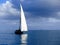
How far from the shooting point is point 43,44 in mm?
79312

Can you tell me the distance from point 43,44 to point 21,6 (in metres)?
43.3

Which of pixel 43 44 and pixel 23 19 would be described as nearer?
pixel 43 44

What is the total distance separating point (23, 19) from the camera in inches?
4695

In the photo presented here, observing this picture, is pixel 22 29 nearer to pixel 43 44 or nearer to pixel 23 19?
pixel 23 19

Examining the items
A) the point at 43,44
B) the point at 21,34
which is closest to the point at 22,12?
the point at 21,34

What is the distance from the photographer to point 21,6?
11881cm

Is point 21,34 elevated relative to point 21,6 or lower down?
lower down

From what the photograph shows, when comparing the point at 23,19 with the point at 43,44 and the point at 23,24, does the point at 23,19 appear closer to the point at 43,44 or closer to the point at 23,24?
the point at 23,24

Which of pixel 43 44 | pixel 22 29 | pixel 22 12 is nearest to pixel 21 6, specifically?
pixel 22 12

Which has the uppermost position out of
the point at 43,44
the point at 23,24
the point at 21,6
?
the point at 21,6

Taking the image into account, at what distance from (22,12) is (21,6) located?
3357 millimetres

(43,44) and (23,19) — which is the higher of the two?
(23,19)

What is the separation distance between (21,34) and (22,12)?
12686 millimetres

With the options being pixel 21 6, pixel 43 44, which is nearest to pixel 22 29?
pixel 21 6
